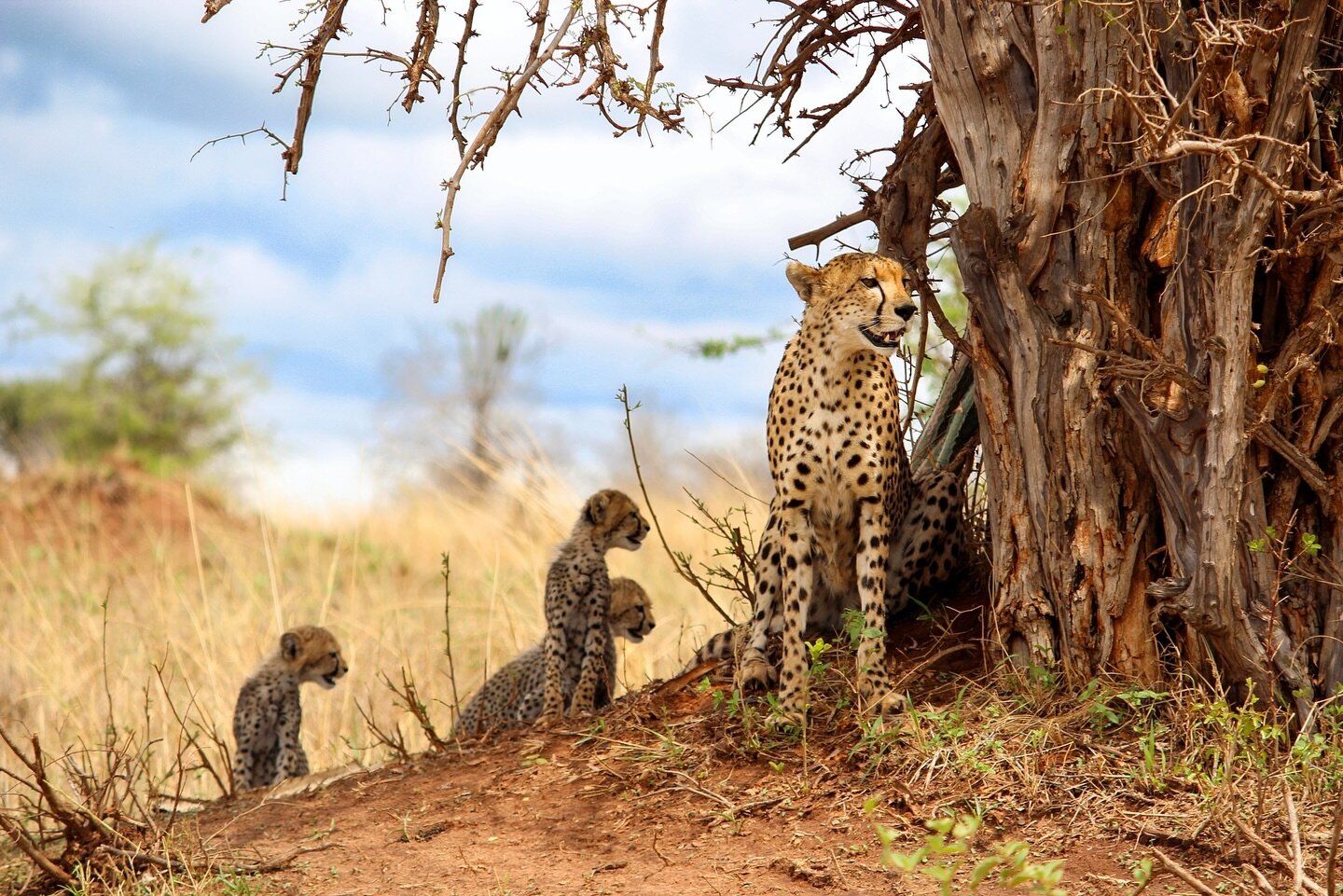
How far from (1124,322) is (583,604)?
2.60 m

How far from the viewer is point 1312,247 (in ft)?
12.2

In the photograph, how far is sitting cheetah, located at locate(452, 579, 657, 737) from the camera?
554 centimetres

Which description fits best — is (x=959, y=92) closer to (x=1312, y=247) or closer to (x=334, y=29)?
(x=1312, y=247)

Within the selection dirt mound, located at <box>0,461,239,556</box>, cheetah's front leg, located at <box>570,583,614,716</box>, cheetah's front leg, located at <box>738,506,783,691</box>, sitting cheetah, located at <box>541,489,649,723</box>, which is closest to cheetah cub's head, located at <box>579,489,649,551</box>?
sitting cheetah, located at <box>541,489,649,723</box>

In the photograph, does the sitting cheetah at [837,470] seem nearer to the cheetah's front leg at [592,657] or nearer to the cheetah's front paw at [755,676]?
the cheetah's front paw at [755,676]

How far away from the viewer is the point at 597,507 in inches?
219

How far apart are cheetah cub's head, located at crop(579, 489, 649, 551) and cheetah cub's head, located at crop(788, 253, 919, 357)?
1.32m

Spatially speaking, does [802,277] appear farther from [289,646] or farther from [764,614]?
[289,646]

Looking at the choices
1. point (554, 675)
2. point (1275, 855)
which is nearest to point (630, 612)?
point (554, 675)

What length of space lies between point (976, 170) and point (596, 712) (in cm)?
221

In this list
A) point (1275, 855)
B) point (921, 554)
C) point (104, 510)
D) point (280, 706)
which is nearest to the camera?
point (1275, 855)

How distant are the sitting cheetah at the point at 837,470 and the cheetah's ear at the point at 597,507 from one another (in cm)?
99

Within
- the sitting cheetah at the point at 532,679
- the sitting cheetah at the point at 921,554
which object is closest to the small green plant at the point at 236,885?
the sitting cheetah at the point at 532,679

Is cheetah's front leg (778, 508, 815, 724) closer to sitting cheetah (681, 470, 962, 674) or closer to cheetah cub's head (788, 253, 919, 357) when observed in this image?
sitting cheetah (681, 470, 962, 674)
